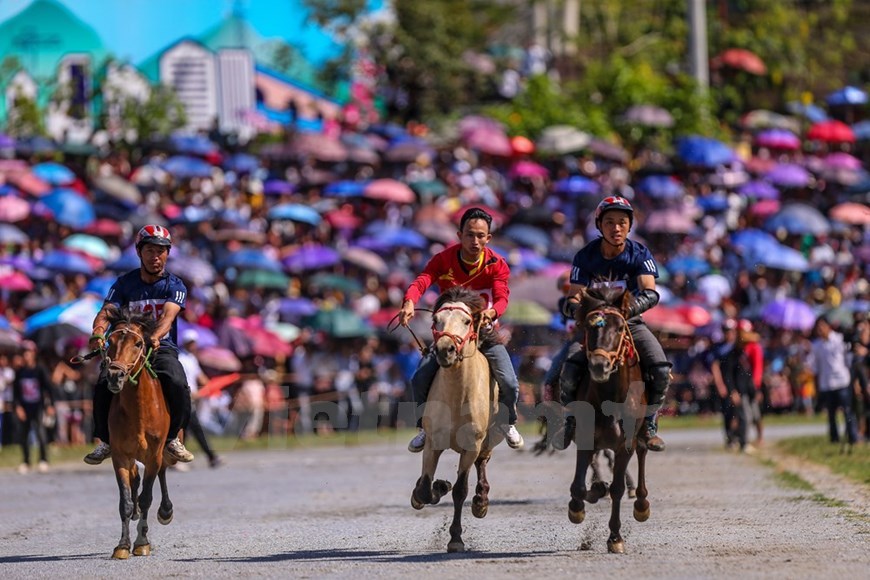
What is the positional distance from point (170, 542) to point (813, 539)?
5.25m

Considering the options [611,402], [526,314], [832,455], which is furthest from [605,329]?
[526,314]

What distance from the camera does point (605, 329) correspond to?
11914mm

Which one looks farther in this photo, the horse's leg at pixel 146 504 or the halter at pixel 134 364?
the horse's leg at pixel 146 504

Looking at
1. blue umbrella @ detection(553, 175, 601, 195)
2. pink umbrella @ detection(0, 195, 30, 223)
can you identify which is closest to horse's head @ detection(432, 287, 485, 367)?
pink umbrella @ detection(0, 195, 30, 223)

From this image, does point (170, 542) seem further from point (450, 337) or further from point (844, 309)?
point (844, 309)

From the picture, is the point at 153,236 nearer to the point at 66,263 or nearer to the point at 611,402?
the point at 611,402

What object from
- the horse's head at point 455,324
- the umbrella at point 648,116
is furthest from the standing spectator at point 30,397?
the umbrella at point 648,116

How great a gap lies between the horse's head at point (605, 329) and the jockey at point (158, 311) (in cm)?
342

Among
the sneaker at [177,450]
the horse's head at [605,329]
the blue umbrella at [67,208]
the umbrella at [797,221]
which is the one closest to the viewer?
the horse's head at [605,329]

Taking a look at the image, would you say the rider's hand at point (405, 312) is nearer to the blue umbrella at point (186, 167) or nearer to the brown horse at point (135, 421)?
the brown horse at point (135, 421)

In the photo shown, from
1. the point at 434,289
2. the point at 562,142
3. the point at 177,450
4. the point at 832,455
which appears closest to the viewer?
the point at 177,450

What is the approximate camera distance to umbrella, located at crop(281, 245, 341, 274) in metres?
31.9

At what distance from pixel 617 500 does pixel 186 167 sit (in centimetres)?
2276

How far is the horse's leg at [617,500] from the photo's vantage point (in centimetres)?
1220
